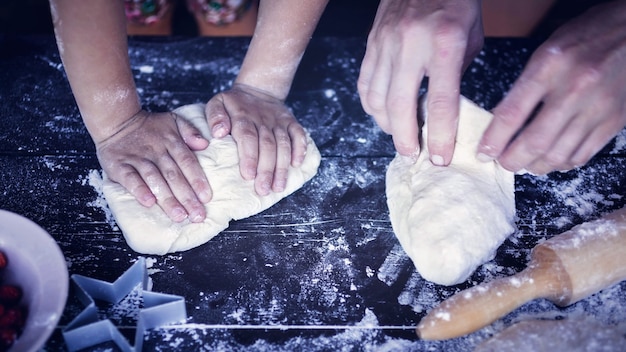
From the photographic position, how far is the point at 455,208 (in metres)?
1.28

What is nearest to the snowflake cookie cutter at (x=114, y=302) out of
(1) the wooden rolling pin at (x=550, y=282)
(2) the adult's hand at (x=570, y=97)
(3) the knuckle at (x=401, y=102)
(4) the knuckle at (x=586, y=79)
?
(1) the wooden rolling pin at (x=550, y=282)

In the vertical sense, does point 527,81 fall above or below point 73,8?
below

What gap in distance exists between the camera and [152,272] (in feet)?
4.37

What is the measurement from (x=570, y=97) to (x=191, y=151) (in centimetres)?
103

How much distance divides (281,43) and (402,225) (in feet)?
2.38

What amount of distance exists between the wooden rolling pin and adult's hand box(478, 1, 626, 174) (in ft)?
0.69

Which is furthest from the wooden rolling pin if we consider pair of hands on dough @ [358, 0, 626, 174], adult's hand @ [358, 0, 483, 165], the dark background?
the dark background

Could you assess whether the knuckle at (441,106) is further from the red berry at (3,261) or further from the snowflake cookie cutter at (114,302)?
the red berry at (3,261)

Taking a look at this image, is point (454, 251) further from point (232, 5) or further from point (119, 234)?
point (232, 5)

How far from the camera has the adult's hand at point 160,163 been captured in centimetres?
137

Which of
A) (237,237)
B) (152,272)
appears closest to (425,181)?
(237,237)

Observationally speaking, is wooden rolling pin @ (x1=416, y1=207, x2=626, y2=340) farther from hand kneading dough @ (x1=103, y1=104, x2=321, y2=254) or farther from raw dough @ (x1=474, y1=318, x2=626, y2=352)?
hand kneading dough @ (x1=103, y1=104, x2=321, y2=254)

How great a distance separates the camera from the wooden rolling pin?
1147 millimetres

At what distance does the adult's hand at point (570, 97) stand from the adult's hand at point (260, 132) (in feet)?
1.92
